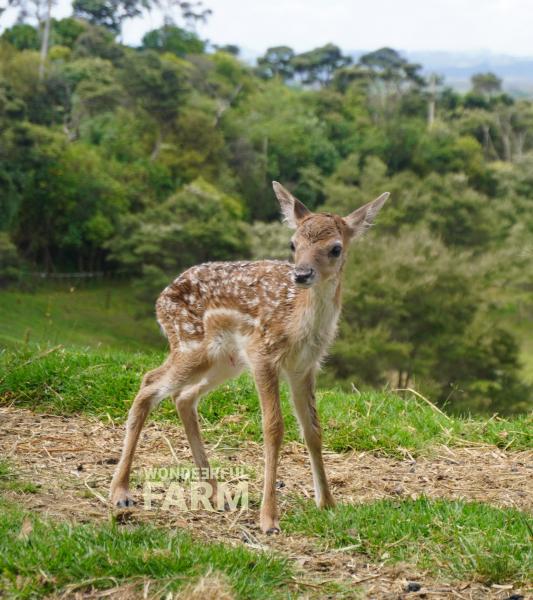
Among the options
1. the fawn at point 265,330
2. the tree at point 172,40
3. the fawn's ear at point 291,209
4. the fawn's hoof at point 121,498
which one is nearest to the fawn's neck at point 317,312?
the fawn at point 265,330

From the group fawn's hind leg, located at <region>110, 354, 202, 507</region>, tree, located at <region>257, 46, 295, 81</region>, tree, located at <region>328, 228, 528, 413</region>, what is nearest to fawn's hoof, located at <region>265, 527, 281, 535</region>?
fawn's hind leg, located at <region>110, 354, 202, 507</region>

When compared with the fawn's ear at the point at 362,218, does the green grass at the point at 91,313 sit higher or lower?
lower

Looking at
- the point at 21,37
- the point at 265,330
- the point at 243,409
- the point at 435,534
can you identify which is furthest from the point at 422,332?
the point at 21,37

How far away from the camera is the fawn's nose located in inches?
237

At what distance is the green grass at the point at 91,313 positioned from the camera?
137 feet

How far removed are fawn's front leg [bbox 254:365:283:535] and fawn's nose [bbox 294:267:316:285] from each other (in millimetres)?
731

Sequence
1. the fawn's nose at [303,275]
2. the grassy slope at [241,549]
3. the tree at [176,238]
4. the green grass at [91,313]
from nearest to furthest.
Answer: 1. the grassy slope at [241,549]
2. the fawn's nose at [303,275]
3. the green grass at [91,313]
4. the tree at [176,238]

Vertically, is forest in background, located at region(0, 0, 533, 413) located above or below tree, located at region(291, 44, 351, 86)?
below

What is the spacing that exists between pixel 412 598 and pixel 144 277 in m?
46.7

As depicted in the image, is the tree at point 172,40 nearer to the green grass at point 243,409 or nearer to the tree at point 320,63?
the tree at point 320,63

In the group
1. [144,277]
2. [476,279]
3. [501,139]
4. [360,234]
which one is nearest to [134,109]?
[144,277]

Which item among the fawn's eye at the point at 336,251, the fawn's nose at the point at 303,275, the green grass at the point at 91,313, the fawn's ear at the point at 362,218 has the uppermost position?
the fawn's ear at the point at 362,218

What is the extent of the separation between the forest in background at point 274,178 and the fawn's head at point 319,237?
29747 mm

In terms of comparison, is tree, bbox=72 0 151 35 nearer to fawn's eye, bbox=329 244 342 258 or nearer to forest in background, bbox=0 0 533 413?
forest in background, bbox=0 0 533 413
